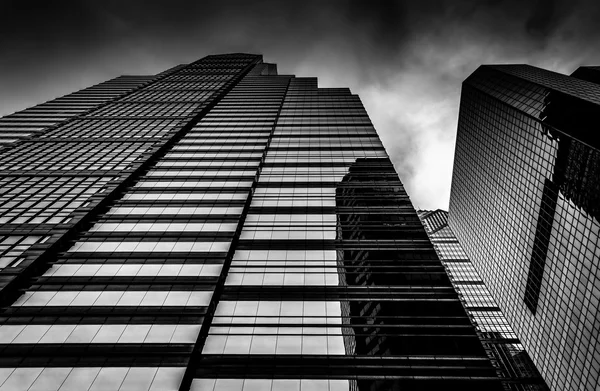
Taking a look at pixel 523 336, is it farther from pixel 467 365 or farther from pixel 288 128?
pixel 288 128

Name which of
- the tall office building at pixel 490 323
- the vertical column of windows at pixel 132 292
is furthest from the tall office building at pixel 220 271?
the tall office building at pixel 490 323

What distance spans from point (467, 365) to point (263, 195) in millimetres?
27985

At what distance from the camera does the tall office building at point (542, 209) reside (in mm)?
46750

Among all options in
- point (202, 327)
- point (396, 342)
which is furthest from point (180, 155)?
point (396, 342)

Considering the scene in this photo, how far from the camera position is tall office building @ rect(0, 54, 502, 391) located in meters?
24.7

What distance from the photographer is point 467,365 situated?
2562 cm

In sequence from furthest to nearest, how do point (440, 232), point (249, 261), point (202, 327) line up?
point (440, 232) < point (249, 261) < point (202, 327)

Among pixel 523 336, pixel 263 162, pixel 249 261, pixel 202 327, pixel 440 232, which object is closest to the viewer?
pixel 202 327

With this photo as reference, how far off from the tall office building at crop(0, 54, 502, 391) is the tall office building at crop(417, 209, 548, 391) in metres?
15.7

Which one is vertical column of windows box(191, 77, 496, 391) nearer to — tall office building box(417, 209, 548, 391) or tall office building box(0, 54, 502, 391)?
tall office building box(0, 54, 502, 391)

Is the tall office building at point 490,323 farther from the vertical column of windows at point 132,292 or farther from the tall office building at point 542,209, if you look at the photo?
the vertical column of windows at point 132,292

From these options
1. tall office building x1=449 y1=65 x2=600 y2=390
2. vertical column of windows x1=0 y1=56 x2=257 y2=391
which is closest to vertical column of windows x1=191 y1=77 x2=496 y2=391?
vertical column of windows x1=0 y1=56 x2=257 y2=391

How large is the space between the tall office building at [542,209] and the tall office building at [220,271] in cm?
2583

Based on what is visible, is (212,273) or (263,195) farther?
(263,195)
